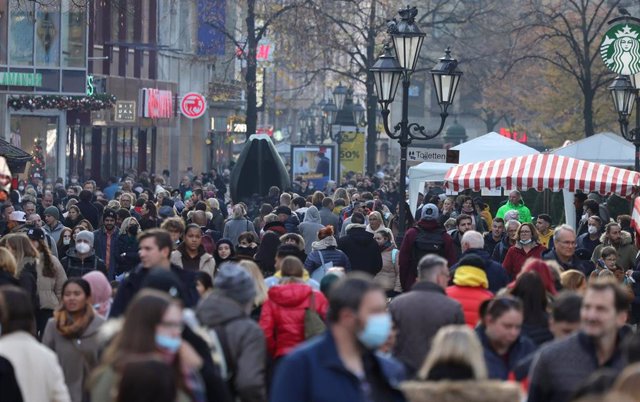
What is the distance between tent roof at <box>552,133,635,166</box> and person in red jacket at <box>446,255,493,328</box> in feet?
72.4

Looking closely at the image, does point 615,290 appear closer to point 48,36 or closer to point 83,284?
point 83,284

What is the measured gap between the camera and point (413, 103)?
98.6 metres

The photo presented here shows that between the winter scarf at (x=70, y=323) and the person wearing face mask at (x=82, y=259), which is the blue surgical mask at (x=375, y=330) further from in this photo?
the person wearing face mask at (x=82, y=259)

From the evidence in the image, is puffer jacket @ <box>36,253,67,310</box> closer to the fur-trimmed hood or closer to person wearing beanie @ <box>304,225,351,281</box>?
person wearing beanie @ <box>304,225,351,281</box>

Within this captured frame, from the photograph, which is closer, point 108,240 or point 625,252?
point 625,252

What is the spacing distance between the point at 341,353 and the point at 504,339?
2.53 meters

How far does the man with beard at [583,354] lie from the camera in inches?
303

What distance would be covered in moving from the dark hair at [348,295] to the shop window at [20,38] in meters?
33.6

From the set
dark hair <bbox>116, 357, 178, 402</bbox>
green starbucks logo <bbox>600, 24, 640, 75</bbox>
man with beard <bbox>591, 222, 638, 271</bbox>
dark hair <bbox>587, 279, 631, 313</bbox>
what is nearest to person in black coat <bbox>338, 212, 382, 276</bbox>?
Answer: man with beard <bbox>591, 222, 638, 271</bbox>

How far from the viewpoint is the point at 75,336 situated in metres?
10.4

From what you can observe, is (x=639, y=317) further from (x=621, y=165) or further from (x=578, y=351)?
(x=621, y=165)

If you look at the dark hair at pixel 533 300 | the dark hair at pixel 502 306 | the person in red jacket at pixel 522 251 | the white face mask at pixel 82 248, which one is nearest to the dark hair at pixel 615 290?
the dark hair at pixel 502 306

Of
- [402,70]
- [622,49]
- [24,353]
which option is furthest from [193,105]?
[24,353]

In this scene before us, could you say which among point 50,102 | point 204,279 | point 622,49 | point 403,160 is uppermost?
point 622,49
